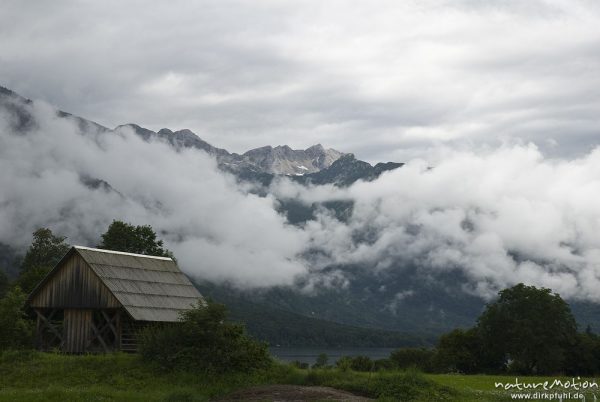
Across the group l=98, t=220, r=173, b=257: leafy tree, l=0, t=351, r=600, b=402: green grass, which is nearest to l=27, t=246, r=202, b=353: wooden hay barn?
l=0, t=351, r=600, b=402: green grass

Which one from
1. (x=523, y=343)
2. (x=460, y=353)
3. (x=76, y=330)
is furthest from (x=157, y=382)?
(x=523, y=343)

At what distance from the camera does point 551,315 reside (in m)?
86.9

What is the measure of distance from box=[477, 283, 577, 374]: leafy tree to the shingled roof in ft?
131

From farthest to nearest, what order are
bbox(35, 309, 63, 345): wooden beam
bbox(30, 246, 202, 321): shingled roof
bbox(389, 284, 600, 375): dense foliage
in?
bbox(389, 284, 600, 375): dense foliage < bbox(35, 309, 63, 345): wooden beam < bbox(30, 246, 202, 321): shingled roof

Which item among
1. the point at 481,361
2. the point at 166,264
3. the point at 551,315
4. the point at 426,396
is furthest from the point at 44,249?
the point at 426,396

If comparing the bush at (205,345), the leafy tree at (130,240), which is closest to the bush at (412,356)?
the leafy tree at (130,240)

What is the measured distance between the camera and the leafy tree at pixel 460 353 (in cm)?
8638

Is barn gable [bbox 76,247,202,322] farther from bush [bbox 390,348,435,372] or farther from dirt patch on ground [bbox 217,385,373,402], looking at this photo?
bush [bbox 390,348,435,372]

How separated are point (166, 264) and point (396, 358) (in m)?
52.9

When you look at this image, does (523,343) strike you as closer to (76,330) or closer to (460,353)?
(460,353)

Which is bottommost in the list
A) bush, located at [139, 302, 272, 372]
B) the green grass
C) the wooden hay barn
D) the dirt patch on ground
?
the dirt patch on ground

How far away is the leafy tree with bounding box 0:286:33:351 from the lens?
57.2 m

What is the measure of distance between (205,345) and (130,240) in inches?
1820

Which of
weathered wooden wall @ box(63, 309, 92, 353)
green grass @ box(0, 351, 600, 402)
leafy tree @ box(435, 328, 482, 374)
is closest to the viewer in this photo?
green grass @ box(0, 351, 600, 402)
